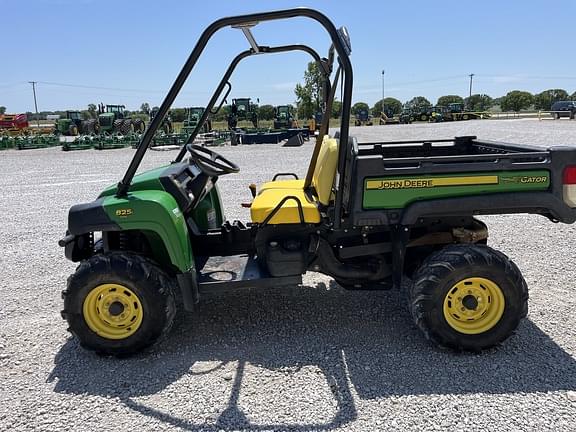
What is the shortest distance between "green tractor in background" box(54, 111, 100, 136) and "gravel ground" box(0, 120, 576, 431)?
29.6 m

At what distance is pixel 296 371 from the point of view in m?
3.04

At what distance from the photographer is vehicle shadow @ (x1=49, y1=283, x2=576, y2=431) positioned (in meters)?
2.78

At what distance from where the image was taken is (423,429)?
8.09ft

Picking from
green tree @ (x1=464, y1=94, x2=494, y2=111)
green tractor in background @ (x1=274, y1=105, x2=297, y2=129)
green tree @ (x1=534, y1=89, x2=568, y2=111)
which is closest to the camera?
green tractor in background @ (x1=274, y1=105, x2=297, y2=129)

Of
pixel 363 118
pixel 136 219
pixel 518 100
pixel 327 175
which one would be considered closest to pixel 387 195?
pixel 327 175

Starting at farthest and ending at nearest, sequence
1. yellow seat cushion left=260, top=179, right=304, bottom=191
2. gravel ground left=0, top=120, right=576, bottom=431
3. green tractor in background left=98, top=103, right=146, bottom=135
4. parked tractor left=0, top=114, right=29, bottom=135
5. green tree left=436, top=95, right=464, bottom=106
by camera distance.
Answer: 1. green tree left=436, top=95, right=464, bottom=106
2. parked tractor left=0, top=114, right=29, bottom=135
3. green tractor in background left=98, top=103, right=146, bottom=135
4. yellow seat cushion left=260, top=179, right=304, bottom=191
5. gravel ground left=0, top=120, right=576, bottom=431

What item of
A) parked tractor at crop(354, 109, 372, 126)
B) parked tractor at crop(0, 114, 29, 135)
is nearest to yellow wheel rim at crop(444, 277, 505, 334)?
parked tractor at crop(0, 114, 29, 135)

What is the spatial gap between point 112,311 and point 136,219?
662 millimetres

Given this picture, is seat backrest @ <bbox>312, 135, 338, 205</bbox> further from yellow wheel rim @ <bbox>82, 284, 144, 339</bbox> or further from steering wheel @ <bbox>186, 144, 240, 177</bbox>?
yellow wheel rim @ <bbox>82, 284, 144, 339</bbox>

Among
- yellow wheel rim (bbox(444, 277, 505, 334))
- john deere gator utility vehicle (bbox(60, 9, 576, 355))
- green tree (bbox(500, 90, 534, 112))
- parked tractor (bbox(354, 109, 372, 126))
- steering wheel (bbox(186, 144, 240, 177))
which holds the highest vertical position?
green tree (bbox(500, 90, 534, 112))

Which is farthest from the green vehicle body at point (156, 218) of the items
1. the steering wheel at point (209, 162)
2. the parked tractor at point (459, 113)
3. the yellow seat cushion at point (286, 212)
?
the parked tractor at point (459, 113)

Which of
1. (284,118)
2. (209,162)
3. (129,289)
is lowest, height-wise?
(129,289)

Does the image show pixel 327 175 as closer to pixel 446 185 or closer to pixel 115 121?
pixel 446 185

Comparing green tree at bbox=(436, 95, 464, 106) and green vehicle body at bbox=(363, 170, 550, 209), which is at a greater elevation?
green tree at bbox=(436, 95, 464, 106)
